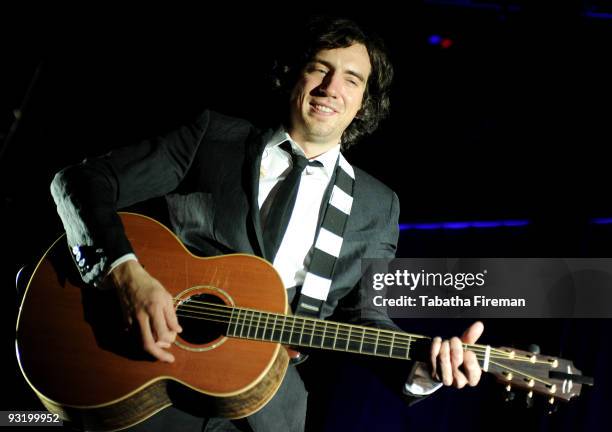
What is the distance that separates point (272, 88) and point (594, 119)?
2371 millimetres

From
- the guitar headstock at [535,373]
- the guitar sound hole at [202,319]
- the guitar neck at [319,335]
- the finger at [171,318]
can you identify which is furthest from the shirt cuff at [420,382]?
the finger at [171,318]

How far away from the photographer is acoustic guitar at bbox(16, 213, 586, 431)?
1854mm

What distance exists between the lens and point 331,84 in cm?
269

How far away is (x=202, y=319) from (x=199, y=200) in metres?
0.60

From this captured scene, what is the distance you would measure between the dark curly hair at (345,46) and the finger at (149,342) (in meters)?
1.78

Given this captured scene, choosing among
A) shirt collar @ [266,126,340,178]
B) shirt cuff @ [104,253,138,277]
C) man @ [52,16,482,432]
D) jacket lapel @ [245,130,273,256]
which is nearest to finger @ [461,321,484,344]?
man @ [52,16,482,432]

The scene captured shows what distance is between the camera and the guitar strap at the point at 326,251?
2305mm

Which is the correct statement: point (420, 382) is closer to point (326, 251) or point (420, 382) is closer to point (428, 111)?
point (326, 251)

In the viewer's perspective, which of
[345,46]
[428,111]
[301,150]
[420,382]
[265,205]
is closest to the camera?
[420,382]

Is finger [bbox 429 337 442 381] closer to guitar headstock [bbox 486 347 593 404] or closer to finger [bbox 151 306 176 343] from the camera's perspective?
guitar headstock [bbox 486 347 593 404]

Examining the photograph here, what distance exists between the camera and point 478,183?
14.1 feet

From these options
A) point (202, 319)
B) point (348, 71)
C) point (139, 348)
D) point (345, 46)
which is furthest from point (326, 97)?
point (139, 348)

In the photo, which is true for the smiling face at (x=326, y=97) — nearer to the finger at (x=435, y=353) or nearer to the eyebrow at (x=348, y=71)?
the eyebrow at (x=348, y=71)

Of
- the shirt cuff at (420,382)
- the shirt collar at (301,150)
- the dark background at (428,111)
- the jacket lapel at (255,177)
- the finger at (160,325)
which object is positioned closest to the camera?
the finger at (160,325)
